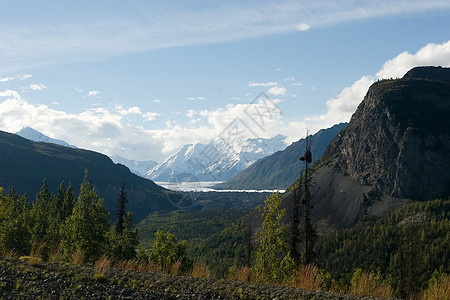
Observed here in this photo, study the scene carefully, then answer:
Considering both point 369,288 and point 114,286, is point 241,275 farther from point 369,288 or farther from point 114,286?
point 114,286

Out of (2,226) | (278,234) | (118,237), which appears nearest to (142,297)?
(278,234)

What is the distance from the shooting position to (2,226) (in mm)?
48031

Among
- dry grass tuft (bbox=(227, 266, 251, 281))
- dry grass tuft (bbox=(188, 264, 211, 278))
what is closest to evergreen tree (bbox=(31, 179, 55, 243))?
dry grass tuft (bbox=(188, 264, 211, 278))

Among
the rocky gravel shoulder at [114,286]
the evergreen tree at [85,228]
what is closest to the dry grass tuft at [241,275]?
the rocky gravel shoulder at [114,286]

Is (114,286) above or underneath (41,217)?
above

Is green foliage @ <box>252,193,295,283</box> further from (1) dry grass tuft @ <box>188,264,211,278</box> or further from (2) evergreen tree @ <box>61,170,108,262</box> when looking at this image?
(1) dry grass tuft @ <box>188,264,211,278</box>

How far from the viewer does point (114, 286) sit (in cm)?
1253

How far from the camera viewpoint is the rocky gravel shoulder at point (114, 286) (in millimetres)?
11820

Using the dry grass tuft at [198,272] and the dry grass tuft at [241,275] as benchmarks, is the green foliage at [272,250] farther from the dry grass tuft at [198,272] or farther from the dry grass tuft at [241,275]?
the dry grass tuft at [198,272]

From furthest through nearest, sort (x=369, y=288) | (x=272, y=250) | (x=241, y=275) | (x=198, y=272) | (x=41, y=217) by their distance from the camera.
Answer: (x=41, y=217) < (x=272, y=250) < (x=241, y=275) < (x=198, y=272) < (x=369, y=288)

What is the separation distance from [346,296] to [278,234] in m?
20.7

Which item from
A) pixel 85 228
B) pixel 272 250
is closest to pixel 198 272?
pixel 272 250

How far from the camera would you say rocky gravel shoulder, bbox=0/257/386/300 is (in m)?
11.8

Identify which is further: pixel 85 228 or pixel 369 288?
pixel 85 228
